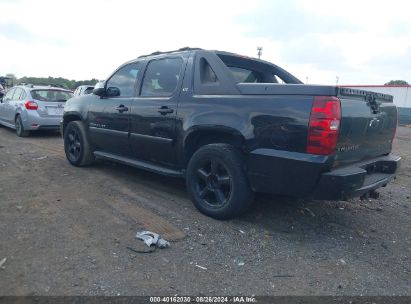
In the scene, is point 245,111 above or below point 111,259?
above

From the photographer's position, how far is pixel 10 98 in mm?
10898

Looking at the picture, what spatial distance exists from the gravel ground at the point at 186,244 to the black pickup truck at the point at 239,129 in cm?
46

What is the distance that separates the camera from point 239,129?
3611 mm

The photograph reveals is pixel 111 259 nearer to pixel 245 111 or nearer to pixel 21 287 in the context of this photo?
pixel 21 287

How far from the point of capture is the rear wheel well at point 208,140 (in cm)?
375

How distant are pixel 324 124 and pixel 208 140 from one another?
1.43 m

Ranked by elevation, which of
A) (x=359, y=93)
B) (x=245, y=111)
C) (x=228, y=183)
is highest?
(x=359, y=93)

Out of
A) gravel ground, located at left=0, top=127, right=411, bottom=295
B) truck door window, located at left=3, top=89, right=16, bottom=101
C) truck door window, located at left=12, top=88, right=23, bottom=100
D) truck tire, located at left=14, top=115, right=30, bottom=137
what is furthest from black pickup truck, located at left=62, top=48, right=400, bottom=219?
truck door window, located at left=3, top=89, right=16, bottom=101

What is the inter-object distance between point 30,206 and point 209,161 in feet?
7.25

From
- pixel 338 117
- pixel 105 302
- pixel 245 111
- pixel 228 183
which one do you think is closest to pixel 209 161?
pixel 228 183

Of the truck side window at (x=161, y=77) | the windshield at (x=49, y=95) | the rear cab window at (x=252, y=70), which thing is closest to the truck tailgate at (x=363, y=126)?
the rear cab window at (x=252, y=70)

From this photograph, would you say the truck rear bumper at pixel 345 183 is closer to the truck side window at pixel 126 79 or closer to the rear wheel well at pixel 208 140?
the rear wheel well at pixel 208 140

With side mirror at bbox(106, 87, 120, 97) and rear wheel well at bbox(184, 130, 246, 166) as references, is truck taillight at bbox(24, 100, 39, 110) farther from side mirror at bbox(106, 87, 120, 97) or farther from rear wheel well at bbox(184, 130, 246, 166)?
rear wheel well at bbox(184, 130, 246, 166)

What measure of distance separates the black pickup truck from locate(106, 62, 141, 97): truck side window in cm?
2
